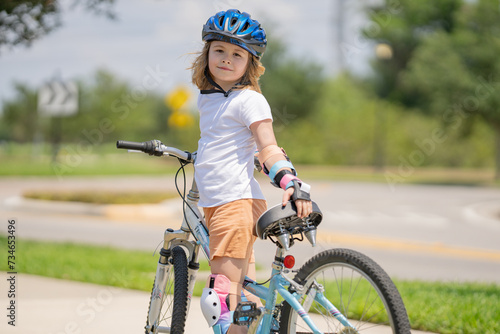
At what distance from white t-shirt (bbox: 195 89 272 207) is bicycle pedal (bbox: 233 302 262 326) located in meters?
0.48

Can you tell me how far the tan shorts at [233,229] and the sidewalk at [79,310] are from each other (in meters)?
1.55

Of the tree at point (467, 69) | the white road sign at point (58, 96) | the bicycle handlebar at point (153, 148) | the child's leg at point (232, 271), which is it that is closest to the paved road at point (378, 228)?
the white road sign at point (58, 96)

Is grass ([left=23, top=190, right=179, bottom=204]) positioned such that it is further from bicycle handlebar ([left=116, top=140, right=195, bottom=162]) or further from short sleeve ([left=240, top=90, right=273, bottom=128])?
short sleeve ([left=240, top=90, right=273, bottom=128])

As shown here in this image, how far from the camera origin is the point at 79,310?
4.96 metres

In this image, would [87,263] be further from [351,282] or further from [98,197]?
[98,197]

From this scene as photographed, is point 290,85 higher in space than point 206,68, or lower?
higher

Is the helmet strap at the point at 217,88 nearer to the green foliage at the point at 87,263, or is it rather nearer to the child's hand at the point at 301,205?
the child's hand at the point at 301,205

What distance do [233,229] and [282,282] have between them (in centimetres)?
33

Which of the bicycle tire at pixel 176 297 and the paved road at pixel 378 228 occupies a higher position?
the paved road at pixel 378 228

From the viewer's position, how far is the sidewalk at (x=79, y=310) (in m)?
4.36

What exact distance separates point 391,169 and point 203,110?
35.8 meters

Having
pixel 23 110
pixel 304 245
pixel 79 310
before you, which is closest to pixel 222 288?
pixel 79 310

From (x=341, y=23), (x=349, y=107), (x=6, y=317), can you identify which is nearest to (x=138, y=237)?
(x=6, y=317)

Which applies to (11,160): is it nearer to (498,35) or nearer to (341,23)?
(498,35)
